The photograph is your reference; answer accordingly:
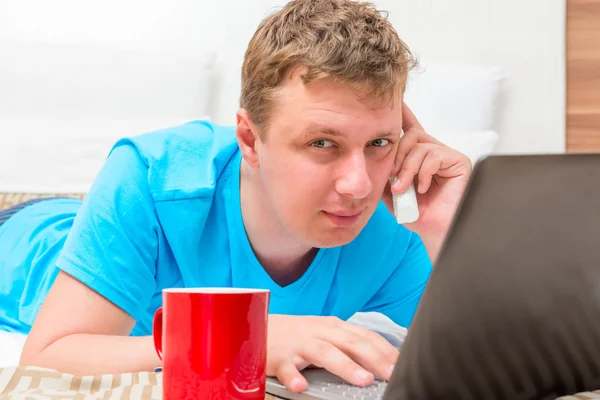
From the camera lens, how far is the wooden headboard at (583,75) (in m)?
1.93

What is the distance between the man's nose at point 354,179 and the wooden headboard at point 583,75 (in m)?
1.29

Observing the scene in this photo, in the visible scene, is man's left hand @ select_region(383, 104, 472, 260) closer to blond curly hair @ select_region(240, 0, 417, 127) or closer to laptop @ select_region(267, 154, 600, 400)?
blond curly hair @ select_region(240, 0, 417, 127)

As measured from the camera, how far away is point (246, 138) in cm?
108

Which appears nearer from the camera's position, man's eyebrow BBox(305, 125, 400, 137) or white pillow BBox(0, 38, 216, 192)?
man's eyebrow BBox(305, 125, 400, 137)

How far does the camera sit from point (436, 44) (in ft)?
6.74

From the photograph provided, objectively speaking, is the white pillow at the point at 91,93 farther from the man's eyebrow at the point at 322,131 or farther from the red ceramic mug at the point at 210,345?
the red ceramic mug at the point at 210,345

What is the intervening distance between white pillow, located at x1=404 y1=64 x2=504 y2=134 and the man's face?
906 mm

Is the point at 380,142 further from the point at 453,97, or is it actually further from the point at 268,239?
the point at 453,97

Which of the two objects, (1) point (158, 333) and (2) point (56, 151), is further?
(2) point (56, 151)

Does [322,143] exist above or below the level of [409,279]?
above

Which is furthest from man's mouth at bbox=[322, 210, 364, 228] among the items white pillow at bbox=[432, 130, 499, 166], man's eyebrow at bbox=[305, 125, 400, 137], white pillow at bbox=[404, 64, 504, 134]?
white pillow at bbox=[404, 64, 504, 134]

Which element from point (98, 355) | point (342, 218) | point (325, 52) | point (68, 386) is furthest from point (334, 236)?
point (68, 386)

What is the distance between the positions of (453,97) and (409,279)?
73 centimetres

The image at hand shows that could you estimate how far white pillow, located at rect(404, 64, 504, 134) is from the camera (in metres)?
1.87
